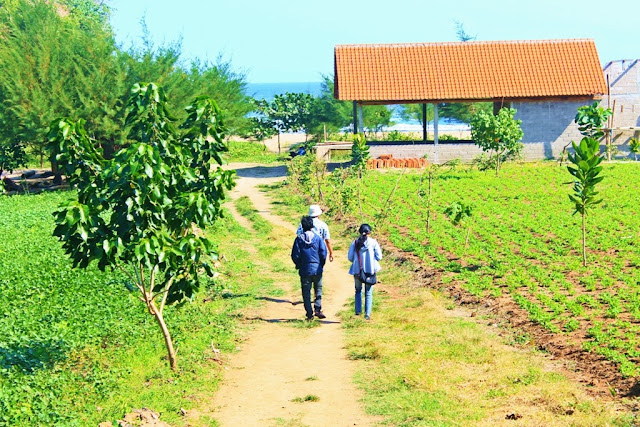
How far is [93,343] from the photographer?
12398 millimetres

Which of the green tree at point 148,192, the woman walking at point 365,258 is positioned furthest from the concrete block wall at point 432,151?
the green tree at point 148,192

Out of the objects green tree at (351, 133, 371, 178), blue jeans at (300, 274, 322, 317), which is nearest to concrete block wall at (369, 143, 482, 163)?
green tree at (351, 133, 371, 178)

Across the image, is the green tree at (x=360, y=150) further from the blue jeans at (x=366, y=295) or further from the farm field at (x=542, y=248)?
the blue jeans at (x=366, y=295)

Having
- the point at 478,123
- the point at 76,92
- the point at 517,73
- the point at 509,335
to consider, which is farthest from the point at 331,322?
the point at 517,73

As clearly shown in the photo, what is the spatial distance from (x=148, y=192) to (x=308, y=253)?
398 cm

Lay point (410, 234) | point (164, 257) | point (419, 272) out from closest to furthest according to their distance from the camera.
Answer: point (164, 257) → point (419, 272) → point (410, 234)

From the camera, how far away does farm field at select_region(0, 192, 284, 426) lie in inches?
402

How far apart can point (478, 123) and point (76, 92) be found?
15.9m

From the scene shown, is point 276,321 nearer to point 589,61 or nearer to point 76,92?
point 76,92

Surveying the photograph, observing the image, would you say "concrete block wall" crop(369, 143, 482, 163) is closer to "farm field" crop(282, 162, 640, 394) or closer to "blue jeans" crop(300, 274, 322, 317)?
"farm field" crop(282, 162, 640, 394)

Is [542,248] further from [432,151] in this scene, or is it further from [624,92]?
[624,92]

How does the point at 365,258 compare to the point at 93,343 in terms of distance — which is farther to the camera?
the point at 365,258

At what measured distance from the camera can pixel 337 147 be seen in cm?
3684

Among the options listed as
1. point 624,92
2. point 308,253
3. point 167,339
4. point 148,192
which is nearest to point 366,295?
point 308,253
